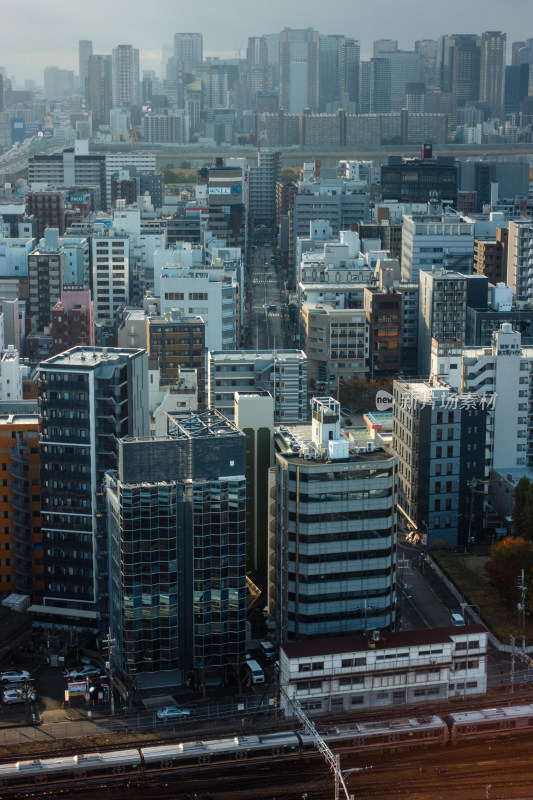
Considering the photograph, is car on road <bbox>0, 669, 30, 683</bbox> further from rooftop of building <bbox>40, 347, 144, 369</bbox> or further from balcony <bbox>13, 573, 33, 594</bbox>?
rooftop of building <bbox>40, 347, 144, 369</bbox>

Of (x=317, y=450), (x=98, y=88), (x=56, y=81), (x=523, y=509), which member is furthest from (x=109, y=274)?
(x=56, y=81)

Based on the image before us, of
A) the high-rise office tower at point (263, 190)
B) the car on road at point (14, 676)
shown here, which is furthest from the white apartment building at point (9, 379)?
the high-rise office tower at point (263, 190)

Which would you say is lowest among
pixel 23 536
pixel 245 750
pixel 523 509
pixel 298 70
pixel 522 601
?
pixel 245 750

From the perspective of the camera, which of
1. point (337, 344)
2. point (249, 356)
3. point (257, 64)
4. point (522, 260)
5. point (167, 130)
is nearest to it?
point (249, 356)

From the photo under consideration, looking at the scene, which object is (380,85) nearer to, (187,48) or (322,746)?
(187,48)

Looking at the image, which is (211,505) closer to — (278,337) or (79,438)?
(79,438)

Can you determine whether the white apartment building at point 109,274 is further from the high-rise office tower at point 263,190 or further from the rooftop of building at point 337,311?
the high-rise office tower at point 263,190

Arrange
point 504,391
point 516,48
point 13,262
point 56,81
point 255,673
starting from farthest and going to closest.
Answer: point 56,81, point 516,48, point 13,262, point 504,391, point 255,673

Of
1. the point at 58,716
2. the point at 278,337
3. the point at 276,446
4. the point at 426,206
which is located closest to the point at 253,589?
the point at 276,446
